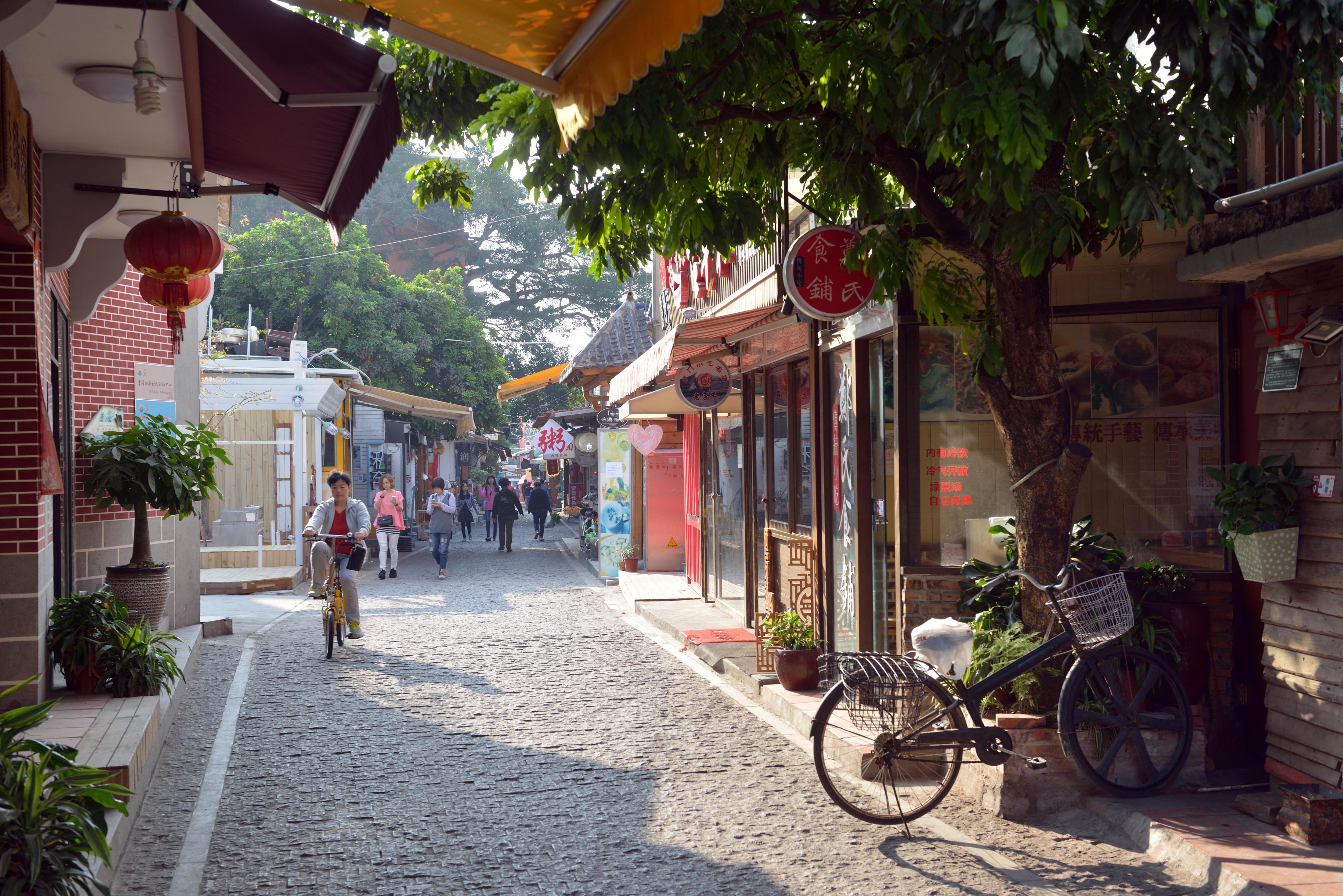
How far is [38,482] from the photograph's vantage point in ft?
23.5

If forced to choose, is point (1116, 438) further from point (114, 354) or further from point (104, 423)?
point (114, 354)

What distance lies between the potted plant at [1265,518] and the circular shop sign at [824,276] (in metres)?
2.79

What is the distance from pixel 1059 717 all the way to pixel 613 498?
48.2 feet

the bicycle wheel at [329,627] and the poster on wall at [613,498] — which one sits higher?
the poster on wall at [613,498]

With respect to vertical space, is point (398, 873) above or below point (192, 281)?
below

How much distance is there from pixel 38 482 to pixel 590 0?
519 centimetres

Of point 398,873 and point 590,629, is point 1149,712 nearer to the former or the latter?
point 398,873

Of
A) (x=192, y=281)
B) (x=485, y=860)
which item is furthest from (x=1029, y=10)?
(x=192, y=281)

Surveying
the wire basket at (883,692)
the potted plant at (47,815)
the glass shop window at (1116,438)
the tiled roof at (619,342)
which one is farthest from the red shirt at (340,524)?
the tiled roof at (619,342)

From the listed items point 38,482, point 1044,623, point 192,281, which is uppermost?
point 192,281

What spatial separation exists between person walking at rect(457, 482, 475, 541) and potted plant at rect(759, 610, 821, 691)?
2139 centimetres

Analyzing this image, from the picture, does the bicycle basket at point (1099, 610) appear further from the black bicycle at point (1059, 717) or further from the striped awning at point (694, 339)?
the striped awning at point (694, 339)

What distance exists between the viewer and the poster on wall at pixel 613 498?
19.3 metres

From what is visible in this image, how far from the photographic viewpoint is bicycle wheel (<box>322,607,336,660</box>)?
10.9 m
